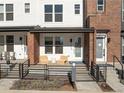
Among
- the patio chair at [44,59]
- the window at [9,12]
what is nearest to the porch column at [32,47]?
the patio chair at [44,59]

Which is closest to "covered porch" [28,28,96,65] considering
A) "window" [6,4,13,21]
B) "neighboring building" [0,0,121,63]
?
"neighboring building" [0,0,121,63]

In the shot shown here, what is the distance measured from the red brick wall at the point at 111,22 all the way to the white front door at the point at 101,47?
465 mm

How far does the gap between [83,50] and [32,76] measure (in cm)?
894

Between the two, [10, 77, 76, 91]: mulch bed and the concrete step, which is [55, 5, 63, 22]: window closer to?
the concrete step

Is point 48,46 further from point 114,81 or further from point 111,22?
point 114,81

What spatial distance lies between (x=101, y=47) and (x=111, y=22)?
7.88 ft

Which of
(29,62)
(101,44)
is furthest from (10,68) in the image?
(101,44)

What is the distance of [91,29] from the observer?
24328 mm

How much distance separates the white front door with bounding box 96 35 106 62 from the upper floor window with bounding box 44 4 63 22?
4.54 m

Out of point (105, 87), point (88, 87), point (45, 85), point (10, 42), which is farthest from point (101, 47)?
point (45, 85)

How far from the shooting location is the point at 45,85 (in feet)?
57.2

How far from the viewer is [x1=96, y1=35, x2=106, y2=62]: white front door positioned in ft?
86.8

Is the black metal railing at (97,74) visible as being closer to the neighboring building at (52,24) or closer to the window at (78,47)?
the neighboring building at (52,24)

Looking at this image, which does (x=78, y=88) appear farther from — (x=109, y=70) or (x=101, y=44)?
(x=101, y=44)
